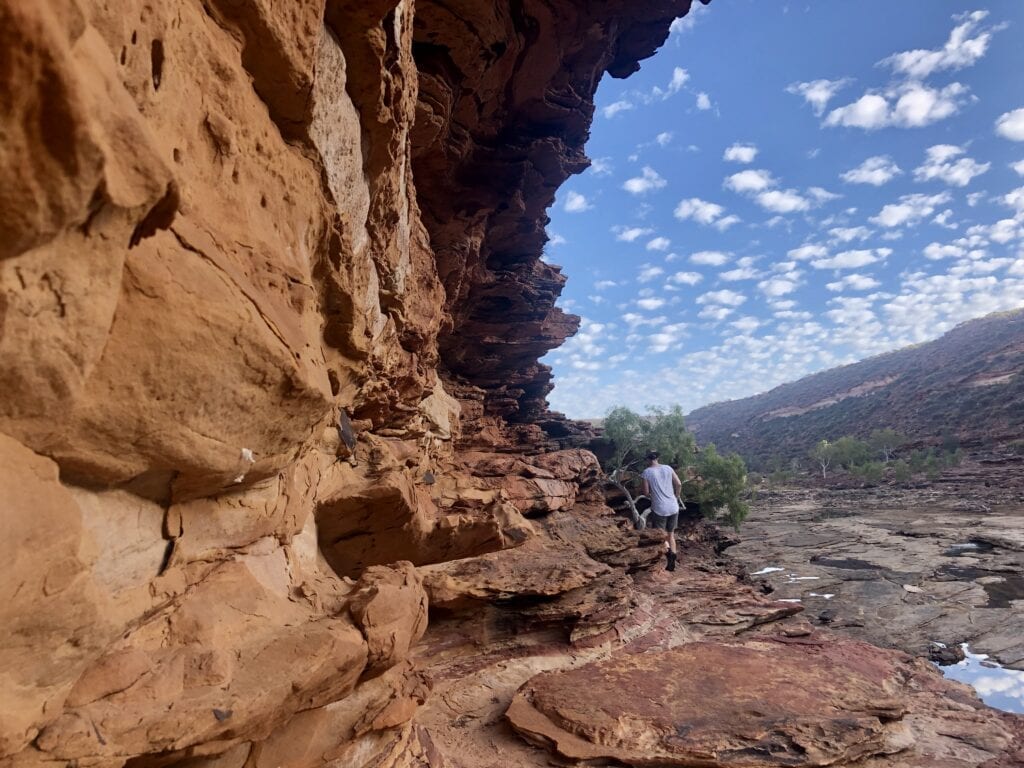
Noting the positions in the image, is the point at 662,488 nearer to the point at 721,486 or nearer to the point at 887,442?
the point at 721,486

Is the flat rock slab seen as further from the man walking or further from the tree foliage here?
the tree foliage

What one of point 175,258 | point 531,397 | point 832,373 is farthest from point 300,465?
point 832,373

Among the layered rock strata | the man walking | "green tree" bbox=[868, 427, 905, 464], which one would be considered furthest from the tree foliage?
"green tree" bbox=[868, 427, 905, 464]

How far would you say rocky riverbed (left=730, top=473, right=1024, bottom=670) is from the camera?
14570 millimetres

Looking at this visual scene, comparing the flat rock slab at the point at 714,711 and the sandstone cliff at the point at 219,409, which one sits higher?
the sandstone cliff at the point at 219,409

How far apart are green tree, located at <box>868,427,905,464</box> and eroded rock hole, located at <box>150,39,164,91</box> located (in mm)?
67879

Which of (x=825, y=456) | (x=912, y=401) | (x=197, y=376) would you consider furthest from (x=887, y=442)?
(x=197, y=376)

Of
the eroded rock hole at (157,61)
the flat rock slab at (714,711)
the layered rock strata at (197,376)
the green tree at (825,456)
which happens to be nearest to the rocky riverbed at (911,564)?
the flat rock slab at (714,711)

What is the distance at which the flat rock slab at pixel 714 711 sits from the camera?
6.73 meters

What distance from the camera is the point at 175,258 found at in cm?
263

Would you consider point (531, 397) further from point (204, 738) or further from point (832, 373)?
point (832, 373)

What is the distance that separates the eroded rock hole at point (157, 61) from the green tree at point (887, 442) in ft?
223

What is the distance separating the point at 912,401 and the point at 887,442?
16.1m

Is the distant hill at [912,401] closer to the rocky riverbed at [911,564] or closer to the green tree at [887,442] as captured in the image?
the green tree at [887,442]
